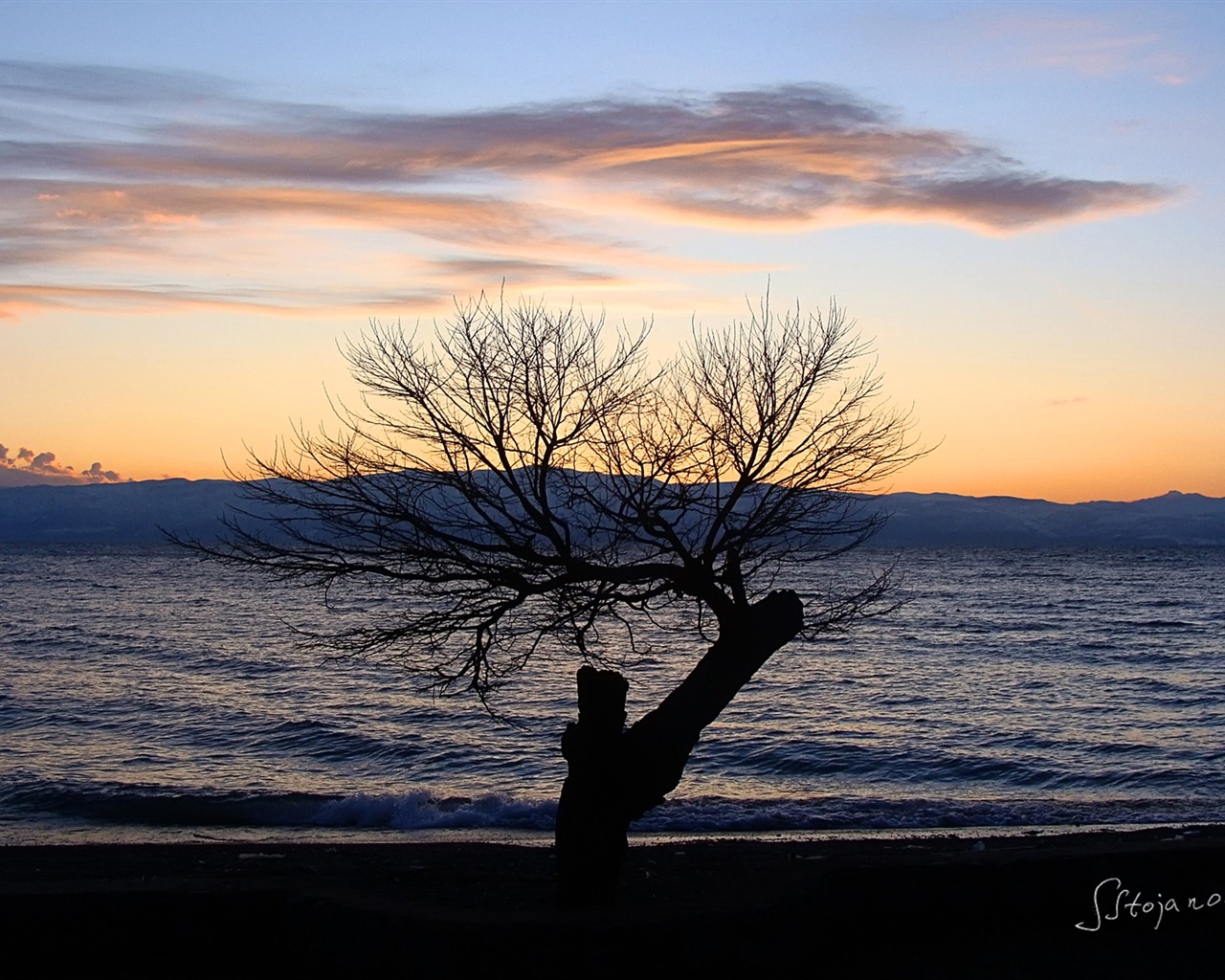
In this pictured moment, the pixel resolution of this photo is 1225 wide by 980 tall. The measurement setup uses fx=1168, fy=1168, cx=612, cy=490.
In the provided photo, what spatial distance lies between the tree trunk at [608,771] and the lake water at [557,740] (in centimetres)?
850

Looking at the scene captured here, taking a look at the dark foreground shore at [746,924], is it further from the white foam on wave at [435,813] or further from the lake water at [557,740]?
the white foam on wave at [435,813]

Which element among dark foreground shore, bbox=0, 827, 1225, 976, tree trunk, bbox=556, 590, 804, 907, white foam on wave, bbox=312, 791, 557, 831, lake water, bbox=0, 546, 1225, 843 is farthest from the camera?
lake water, bbox=0, 546, 1225, 843

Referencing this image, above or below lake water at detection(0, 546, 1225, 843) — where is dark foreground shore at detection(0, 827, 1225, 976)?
above

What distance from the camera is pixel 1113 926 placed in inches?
372

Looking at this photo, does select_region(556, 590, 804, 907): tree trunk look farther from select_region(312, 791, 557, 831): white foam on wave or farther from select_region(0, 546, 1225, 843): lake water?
select_region(312, 791, 557, 831): white foam on wave

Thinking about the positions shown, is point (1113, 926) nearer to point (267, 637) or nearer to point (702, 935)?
point (702, 935)

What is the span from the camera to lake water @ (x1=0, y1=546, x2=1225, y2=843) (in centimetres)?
2072

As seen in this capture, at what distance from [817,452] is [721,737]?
687 inches

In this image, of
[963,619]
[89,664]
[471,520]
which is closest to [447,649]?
[89,664]

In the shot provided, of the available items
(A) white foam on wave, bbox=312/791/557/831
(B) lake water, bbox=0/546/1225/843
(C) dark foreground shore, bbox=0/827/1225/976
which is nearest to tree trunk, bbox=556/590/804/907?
(C) dark foreground shore, bbox=0/827/1225/976

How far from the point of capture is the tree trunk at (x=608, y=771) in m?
9.69

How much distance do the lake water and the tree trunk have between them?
27.9 ft

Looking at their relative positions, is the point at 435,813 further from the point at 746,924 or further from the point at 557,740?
the point at 746,924

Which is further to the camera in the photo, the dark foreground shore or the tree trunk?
the tree trunk
